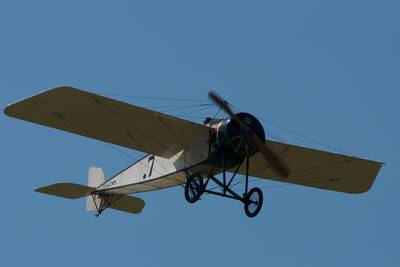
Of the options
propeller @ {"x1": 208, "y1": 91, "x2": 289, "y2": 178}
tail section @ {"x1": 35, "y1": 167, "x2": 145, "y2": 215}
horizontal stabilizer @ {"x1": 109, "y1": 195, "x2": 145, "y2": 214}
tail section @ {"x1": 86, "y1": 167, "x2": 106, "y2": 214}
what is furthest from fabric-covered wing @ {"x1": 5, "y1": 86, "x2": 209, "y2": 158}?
tail section @ {"x1": 86, "y1": 167, "x2": 106, "y2": 214}

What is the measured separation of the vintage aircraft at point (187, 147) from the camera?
22406 millimetres

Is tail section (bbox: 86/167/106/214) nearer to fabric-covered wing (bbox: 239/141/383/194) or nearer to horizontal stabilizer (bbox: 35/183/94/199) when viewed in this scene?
horizontal stabilizer (bbox: 35/183/94/199)

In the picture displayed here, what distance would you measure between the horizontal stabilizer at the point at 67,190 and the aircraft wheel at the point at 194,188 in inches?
216

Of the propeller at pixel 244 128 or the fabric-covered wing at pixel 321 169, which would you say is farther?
the fabric-covered wing at pixel 321 169

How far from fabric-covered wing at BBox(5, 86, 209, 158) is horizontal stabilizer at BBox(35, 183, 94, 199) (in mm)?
3316

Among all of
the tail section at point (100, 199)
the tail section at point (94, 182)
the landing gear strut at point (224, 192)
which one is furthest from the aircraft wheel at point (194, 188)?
the tail section at point (94, 182)

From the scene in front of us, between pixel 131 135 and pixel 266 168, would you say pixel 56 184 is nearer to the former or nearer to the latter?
pixel 131 135

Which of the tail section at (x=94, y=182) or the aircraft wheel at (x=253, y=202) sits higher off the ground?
the tail section at (x=94, y=182)

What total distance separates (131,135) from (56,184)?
3.81 m

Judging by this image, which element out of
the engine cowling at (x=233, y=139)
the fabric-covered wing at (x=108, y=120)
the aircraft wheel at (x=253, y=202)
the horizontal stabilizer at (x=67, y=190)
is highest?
the fabric-covered wing at (x=108, y=120)

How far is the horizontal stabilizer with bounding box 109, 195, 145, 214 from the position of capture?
2852 cm

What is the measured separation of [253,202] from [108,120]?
3.91m

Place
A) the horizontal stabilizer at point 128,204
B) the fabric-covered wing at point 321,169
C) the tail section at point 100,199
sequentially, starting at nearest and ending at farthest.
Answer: the fabric-covered wing at point 321,169, the tail section at point 100,199, the horizontal stabilizer at point 128,204

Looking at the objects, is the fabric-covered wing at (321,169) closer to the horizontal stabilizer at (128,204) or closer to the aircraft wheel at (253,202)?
the aircraft wheel at (253,202)
